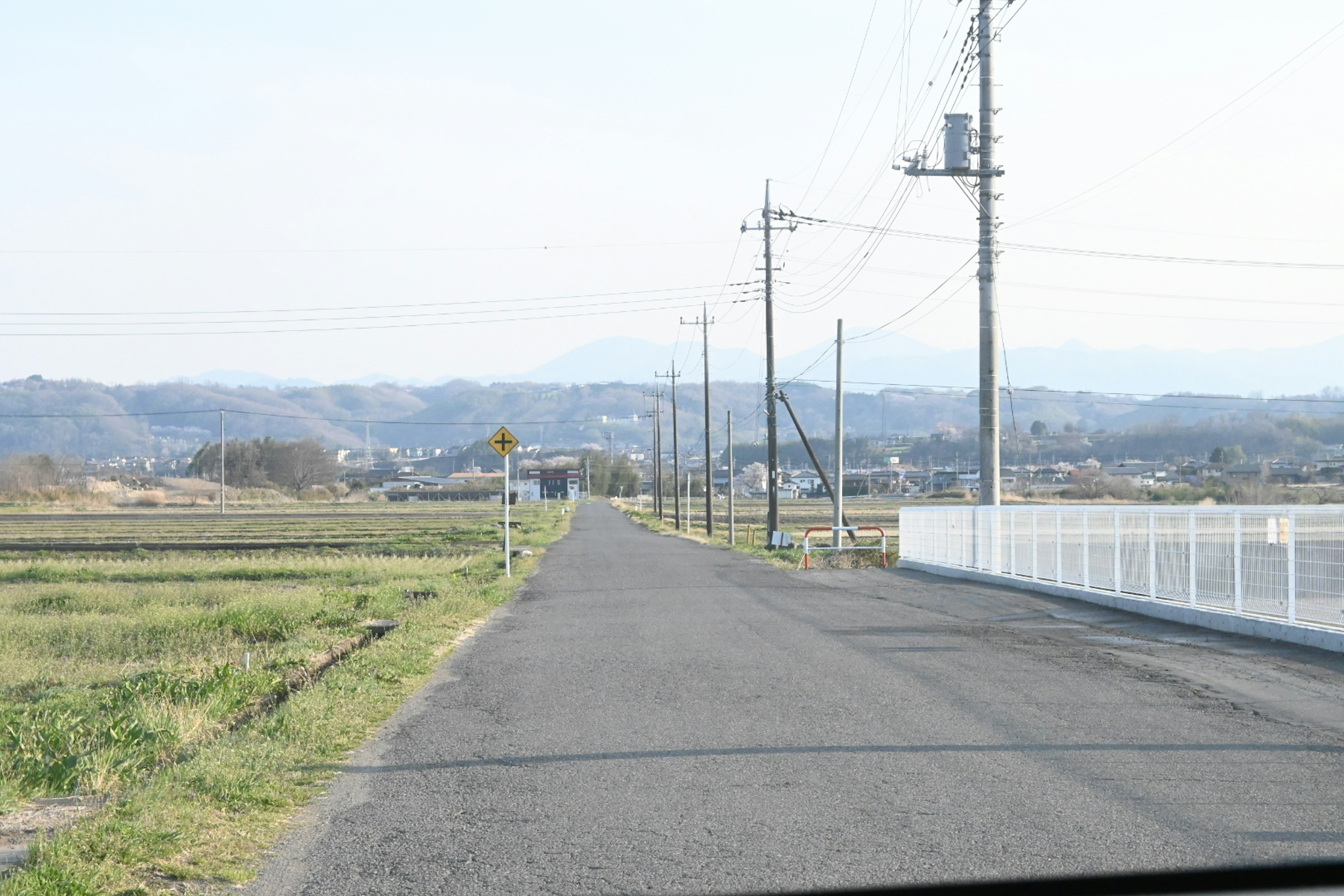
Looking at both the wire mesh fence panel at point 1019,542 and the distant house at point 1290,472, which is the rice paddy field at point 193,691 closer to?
the wire mesh fence panel at point 1019,542

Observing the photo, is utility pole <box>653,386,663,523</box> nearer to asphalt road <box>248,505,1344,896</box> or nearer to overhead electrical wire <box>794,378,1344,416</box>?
overhead electrical wire <box>794,378,1344,416</box>

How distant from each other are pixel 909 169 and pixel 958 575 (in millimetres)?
8914

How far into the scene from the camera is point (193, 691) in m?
10.6

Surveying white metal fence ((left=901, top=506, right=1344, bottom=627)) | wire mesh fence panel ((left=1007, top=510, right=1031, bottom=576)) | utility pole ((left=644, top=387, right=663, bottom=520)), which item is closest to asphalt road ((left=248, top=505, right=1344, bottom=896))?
white metal fence ((left=901, top=506, right=1344, bottom=627))

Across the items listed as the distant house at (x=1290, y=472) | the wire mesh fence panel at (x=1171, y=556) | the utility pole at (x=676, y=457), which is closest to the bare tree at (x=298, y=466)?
the utility pole at (x=676, y=457)

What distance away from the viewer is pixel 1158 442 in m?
112

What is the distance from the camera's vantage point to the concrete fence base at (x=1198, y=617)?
12.3m

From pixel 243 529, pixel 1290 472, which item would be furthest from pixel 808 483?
pixel 243 529

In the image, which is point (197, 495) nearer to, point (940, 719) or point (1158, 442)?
point (1158, 442)

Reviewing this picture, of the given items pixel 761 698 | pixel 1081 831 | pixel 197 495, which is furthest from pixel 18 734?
pixel 197 495

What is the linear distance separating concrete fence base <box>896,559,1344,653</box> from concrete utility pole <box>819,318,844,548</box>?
12.3 metres

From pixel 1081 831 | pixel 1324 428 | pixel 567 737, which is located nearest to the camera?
pixel 1081 831

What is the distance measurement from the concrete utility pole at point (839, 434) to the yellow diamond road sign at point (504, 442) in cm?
1244

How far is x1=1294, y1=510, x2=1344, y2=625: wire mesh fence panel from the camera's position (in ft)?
39.7
